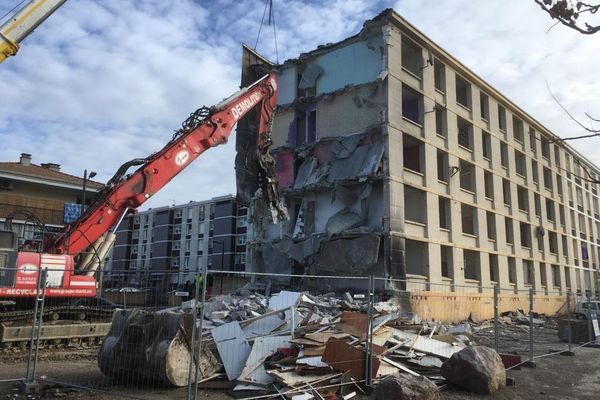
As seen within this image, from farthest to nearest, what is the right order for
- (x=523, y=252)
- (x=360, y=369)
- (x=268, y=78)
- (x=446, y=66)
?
1. (x=523, y=252)
2. (x=446, y=66)
3. (x=268, y=78)
4. (x=360, y=369)

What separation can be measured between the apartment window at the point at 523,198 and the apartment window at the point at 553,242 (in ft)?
16.6

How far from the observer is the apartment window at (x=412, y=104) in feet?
86.2

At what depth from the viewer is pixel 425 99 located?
87.1 feet

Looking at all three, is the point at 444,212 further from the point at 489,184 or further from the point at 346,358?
the point at 346,358

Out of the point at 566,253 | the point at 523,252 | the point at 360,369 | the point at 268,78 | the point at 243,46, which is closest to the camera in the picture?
the point at 360,369

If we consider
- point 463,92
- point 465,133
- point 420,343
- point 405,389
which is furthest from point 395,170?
point 405,389

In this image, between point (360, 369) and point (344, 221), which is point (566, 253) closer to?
point (344, 221)

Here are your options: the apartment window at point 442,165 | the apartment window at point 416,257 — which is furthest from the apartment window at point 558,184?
the apartment window at point 416,257

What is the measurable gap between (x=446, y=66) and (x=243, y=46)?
11.3m

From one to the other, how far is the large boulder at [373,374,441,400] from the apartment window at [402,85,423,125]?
66.2 feet

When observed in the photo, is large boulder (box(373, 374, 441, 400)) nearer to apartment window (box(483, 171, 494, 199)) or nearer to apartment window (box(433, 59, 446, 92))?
apartment window (box(433, 59, 446, 92))

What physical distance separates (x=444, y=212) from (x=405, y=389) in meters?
21.9

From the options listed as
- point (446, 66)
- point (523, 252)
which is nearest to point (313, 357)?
point (446, 66)

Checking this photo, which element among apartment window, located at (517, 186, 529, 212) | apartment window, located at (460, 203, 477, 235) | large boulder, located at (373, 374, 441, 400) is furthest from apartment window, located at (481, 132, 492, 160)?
large boulder, located at (373, 374, 441, 400)
